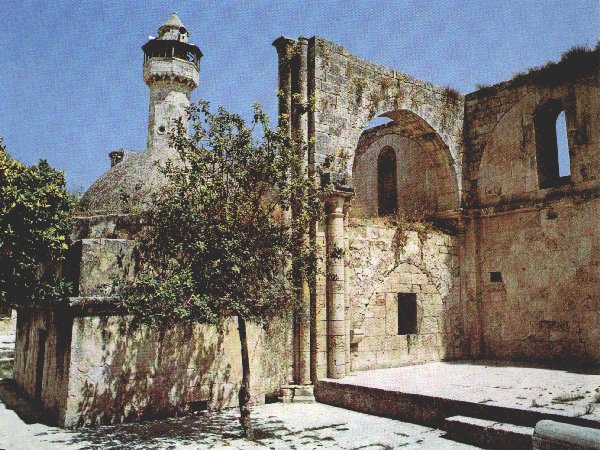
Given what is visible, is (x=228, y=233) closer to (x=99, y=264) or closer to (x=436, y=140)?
(x=99, y=264)

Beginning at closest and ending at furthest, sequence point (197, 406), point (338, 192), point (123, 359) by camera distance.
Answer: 1. point (123, 359)
2. point (197, 406)
3. point (338, 192)

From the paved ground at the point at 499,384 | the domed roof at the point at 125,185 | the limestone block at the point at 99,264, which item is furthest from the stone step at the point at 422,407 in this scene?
the domed roof at the point at 125,185

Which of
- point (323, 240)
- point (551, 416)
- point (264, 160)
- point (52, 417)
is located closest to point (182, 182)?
point (264, 160)

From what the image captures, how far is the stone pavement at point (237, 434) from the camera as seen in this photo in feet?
21.6

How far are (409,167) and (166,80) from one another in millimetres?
20635

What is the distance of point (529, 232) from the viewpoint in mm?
11703

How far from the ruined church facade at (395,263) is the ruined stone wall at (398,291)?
0.04 m

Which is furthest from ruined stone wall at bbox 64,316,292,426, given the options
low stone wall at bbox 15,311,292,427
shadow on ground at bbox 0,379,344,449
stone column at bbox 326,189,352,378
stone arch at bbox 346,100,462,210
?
stone arch at bbox 346,100,462,210

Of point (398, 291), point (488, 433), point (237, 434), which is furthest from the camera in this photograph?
point (398, 291)

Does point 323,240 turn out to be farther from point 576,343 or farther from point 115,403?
point 576,343

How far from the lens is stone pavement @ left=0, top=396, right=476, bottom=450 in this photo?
6.59 meters

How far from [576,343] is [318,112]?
7.25 meters

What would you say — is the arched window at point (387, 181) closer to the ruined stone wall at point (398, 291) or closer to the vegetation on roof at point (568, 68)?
the ruined stone wall at point (398, 291)

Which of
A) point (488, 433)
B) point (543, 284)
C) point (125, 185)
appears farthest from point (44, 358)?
point (543, 284)
